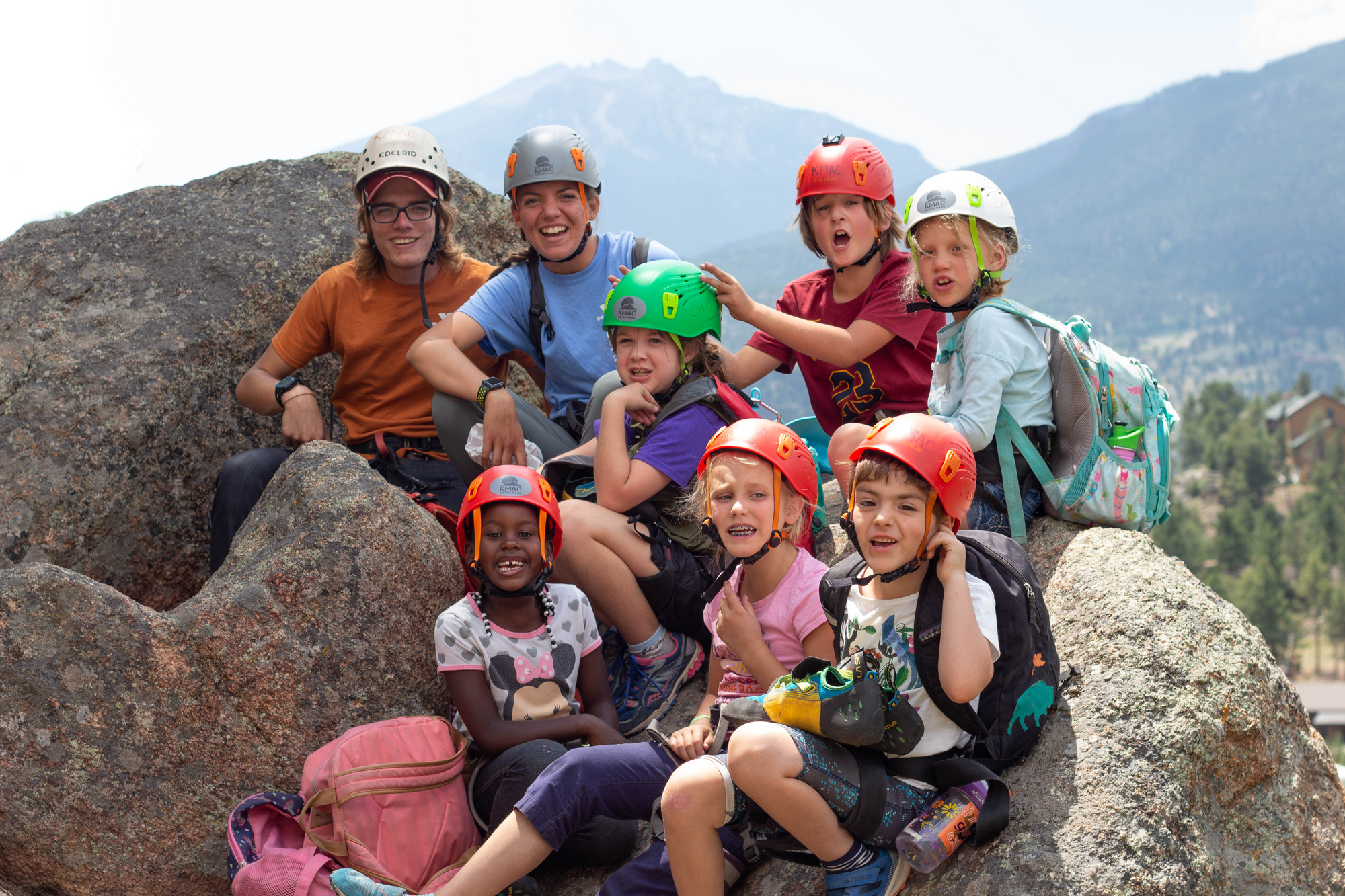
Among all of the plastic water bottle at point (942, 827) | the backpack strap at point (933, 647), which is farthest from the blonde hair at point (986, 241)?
the plastic water bottle at point (942, 827)

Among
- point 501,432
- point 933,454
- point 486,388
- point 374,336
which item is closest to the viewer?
point 933,454

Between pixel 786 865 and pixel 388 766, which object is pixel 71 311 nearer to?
pixel 388 766

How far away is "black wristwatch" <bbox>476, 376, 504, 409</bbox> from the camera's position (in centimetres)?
601

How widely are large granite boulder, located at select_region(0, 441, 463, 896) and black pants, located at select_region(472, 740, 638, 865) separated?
78 centimetres

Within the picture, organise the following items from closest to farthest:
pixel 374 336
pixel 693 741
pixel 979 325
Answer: pixel 693 741, pixel 979 325, pixel 374 336

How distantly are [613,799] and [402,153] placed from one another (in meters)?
4.37

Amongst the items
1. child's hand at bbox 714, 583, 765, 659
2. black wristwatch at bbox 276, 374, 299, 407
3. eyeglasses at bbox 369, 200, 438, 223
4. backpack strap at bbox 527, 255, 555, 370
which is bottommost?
child's hand at bbox 714, 583, 765, 659

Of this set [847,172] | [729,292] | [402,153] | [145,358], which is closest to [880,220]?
[847,172]

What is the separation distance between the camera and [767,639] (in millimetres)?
4527

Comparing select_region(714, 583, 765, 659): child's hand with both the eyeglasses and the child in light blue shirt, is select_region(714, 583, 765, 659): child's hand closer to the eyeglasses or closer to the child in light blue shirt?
the child in light blue shirt

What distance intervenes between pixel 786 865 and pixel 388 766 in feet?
5.64

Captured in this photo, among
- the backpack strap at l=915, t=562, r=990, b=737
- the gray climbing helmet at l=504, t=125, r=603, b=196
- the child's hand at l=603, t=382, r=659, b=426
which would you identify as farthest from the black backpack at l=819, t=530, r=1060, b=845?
the gray climbing helmet at l=504, t=125, r=603, b=196

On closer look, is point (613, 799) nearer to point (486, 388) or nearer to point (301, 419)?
point (486, 388)

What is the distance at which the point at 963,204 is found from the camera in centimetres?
527
